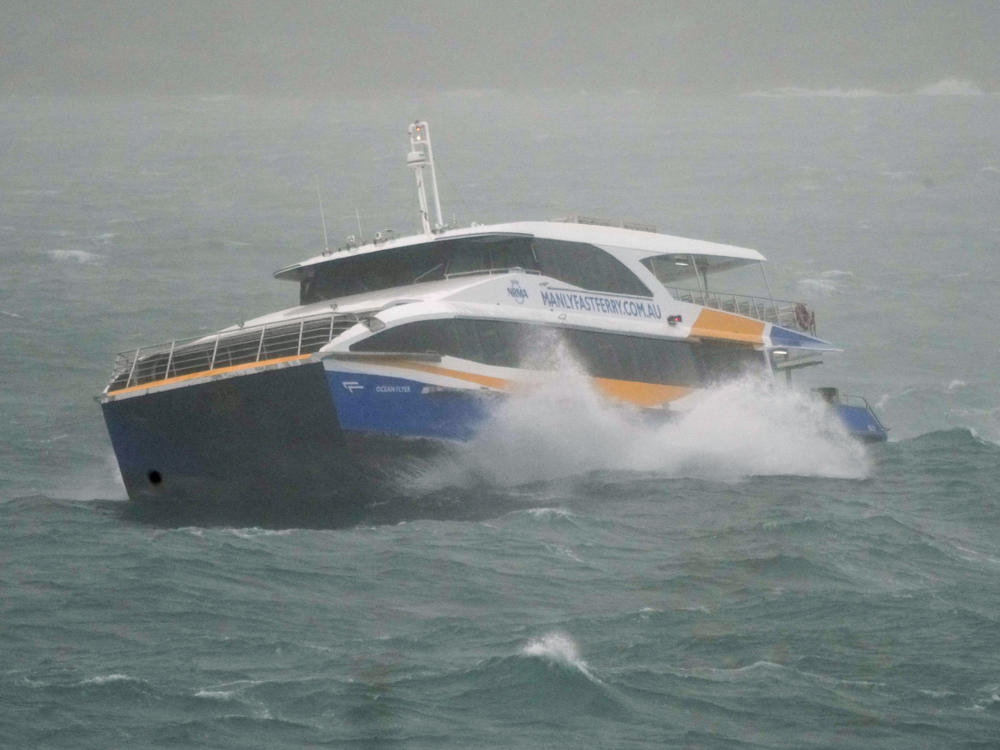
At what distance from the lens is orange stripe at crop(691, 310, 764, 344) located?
26062 millimetres

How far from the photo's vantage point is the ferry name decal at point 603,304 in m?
23.1

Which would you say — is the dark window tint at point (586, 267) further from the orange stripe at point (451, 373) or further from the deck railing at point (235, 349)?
the deck railing at point (235, 349)

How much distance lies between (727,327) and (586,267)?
4.05m

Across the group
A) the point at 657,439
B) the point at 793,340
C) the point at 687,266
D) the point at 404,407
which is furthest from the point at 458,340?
the point at 793,340

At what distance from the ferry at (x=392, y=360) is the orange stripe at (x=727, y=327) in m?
0.07

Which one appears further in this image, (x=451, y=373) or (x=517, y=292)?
(x=517, y=292)

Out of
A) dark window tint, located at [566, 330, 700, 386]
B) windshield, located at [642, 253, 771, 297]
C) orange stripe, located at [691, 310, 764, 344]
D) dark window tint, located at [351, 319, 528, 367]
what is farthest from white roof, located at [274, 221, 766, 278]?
dark window tint, located at [351, 319, 528, 367]

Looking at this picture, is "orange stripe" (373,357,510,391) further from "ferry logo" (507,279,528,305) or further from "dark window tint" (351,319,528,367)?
"ferry logo" (507,279,528,305)

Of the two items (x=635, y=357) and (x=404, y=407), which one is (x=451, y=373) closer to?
(x=404, y=407)

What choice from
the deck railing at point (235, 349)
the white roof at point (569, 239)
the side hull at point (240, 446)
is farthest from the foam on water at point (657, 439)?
the deck railing at point (235, 349)

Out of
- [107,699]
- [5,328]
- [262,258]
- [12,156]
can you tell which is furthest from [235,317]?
[12,156]

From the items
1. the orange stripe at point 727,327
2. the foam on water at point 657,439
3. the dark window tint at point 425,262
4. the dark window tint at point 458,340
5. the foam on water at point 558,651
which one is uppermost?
the dark window tint at point 425,262

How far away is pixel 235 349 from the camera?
2008cm

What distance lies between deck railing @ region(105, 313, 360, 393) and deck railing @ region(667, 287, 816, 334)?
28.1 ft
